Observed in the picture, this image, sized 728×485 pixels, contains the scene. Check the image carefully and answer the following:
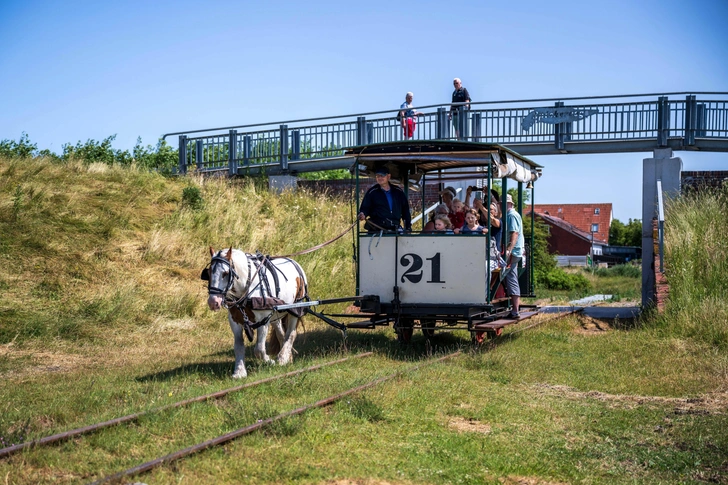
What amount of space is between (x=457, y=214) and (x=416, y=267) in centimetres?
189

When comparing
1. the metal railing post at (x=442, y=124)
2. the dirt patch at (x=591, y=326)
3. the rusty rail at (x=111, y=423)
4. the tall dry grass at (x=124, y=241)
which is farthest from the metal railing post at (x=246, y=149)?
the rusty rail at (x=111, y=423)

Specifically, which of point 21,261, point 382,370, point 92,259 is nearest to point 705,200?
point 382,370

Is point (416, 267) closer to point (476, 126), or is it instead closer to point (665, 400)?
point (665, 400)

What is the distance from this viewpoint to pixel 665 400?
9148mm

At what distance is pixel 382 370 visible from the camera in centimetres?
1044

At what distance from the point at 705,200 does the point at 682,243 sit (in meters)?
1.56

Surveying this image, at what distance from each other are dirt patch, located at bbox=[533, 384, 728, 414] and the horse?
11.5ft

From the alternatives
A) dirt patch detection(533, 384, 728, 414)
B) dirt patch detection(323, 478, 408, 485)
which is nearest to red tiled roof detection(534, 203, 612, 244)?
dirt patch detection(533, 384, 728, 414)

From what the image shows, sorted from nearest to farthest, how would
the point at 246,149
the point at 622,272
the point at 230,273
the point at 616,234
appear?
the point at 230,273, the point at 246,149, the point at 622,272, the point at 616,234

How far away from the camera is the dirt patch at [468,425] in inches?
304

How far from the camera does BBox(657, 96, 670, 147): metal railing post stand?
867 inches

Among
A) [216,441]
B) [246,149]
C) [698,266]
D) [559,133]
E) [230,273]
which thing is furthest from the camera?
[246,149]

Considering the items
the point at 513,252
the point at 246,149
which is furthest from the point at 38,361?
the point at 246,149

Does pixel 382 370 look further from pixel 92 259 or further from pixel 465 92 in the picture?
pixel 465 92
